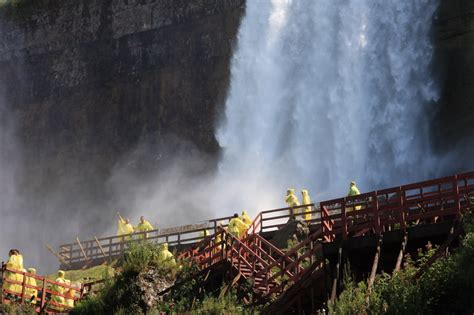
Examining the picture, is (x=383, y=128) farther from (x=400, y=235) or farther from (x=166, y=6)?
(x=400, y=235)

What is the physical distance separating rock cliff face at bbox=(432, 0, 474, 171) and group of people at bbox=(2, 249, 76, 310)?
2154 cm

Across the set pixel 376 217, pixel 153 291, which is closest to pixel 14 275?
pixel 153 291

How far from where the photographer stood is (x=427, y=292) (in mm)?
14320

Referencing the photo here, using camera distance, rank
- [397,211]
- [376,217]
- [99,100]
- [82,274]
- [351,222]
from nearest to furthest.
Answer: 1. [376,217]
2. [397,211]
3. [351,222]
4. [82,274]
5. [99,100]

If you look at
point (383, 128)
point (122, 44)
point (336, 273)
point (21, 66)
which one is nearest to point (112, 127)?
point (122, 44)

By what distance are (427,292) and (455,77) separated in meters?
27.1

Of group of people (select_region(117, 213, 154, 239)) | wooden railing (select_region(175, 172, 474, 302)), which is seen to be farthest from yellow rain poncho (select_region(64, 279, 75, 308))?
group of people (select_region(117, 213, 154, 239))

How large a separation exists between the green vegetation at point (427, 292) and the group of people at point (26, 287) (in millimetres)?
8826

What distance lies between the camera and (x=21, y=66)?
55.8 m

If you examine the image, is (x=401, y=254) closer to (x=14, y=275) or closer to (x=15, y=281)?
(x=15, y=281)

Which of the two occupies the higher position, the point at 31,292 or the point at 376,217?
the point at 31,292

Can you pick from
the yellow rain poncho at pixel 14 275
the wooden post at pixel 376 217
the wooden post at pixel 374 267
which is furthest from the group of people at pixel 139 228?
the wooden post at pixel 374 267

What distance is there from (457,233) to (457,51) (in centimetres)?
2605

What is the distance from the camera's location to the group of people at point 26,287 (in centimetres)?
2089
